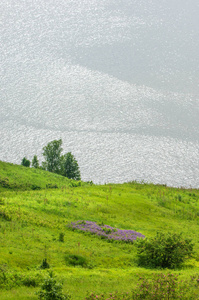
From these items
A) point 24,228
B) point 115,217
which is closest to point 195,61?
point 115,217

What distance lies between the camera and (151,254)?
25.7 meters

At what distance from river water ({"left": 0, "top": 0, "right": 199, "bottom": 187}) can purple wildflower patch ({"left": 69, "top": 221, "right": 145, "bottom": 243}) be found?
68.7m

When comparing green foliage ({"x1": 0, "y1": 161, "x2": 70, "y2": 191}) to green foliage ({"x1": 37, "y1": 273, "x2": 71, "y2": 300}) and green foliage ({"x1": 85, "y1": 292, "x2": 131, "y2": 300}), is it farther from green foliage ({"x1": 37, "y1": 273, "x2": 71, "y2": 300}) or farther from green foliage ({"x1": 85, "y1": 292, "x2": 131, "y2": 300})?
green foliage ({"x1": 37, "y1": 273, "x2": 71, "y2": 300})

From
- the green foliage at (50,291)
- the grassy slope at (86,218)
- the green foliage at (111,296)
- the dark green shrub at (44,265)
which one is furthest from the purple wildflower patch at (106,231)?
the green foliage at (50,291)

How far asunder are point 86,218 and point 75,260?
429 inches

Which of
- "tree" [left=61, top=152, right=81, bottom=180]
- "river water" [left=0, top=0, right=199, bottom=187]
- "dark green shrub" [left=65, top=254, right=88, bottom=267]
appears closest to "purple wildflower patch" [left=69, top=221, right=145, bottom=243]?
"dark green shrub" [left=65, top=254, right=88, bottom=267]

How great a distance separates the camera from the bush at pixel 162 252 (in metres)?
25.6

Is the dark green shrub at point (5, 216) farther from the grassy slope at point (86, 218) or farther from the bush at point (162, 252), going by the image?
the bush at point (162, 252)

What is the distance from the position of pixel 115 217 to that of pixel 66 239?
10523 millimetres

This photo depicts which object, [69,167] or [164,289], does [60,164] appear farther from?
[164,289]

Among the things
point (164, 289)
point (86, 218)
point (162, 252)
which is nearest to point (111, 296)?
point (164, 289)

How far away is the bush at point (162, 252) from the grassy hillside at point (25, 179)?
23726 millimetres

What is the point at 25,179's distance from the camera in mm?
48719

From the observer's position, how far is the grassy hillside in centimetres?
4574
